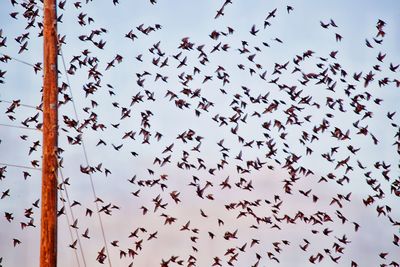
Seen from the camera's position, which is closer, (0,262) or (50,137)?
(50,137)

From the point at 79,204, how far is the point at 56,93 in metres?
6.90

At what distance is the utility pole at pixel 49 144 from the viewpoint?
10219 mm

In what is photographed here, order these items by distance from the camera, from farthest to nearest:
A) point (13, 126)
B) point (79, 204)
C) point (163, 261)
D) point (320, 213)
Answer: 1. point (320, 213)
2. point (163, 261)
3. point (79, 204)
4. point (13, 126)

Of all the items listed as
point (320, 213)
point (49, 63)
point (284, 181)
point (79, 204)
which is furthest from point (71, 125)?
point (320, 213)

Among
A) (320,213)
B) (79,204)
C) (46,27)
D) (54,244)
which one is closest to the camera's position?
(54,244)

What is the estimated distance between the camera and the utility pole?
33.5 ft

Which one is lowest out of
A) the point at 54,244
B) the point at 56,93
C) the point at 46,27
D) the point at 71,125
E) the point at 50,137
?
the point at 54,244

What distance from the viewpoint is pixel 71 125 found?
52.8ft

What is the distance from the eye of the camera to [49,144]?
1048 centimetres

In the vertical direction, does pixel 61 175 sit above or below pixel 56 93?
below

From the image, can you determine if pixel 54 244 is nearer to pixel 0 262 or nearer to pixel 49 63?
pixel 49 63

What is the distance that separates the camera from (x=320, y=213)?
2109 cm

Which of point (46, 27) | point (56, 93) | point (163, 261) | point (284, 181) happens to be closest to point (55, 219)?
point (56, 93)

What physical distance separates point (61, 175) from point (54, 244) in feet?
4.24
